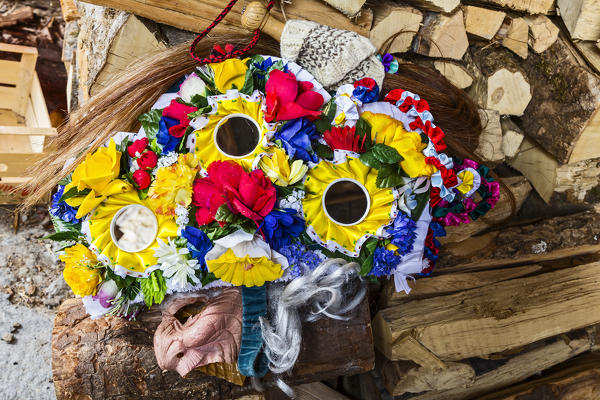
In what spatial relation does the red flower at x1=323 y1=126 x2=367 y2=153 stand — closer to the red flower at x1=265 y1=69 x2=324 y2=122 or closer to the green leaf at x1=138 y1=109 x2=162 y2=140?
the red flower at x1=265 y1=69 x2=324 y2=122

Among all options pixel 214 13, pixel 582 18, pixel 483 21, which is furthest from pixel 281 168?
pixel 582 18

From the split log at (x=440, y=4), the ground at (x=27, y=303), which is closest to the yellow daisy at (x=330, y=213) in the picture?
the split log at (x=440, y=4)

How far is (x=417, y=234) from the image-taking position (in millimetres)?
1339

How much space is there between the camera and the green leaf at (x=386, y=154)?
4.06ft

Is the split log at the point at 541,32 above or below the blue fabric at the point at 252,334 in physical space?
above

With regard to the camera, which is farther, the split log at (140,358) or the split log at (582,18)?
the split log at (582,18)

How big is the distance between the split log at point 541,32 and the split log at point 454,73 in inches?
9.8

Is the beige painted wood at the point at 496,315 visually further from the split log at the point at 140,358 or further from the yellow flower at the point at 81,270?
the yellow flower at the point at 81,270

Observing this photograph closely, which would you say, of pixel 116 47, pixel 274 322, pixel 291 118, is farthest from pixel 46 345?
pixel 291 118

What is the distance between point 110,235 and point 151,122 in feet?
1.07

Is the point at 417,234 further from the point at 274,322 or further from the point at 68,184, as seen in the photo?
the point at 68,184

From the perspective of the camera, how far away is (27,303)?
1.96 meters

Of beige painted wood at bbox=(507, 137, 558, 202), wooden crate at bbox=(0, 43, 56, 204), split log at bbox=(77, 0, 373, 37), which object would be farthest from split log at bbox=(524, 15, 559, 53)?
wooden crate at bbox=(0, 43, 56, 204)

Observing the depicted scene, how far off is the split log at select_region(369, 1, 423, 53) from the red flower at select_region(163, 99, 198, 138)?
628 mm
